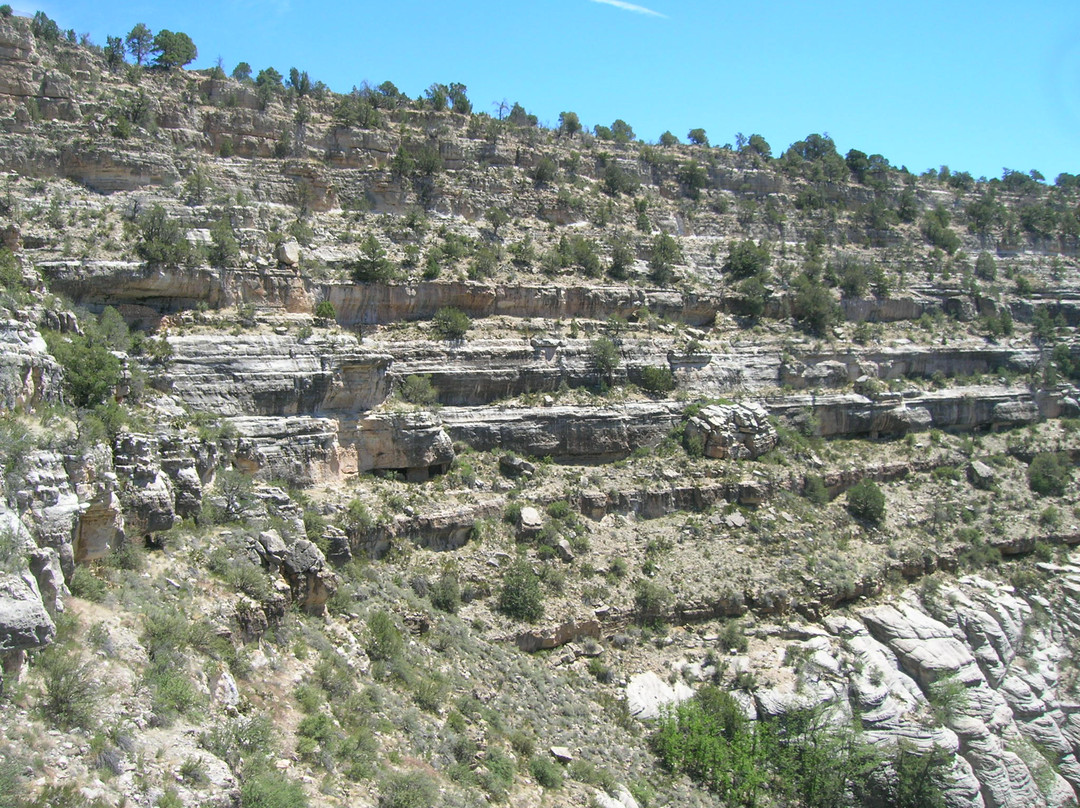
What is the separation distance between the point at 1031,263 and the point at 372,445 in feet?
170

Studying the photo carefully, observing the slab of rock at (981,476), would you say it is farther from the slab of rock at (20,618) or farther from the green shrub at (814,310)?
the slab of rock at (20,618)

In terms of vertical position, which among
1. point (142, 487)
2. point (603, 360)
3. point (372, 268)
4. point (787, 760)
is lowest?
point (787, 760)

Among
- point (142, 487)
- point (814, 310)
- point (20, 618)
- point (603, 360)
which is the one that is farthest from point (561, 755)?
point (814, 310)

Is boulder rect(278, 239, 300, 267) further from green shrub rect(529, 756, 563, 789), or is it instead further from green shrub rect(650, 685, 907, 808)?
green shrub rect(650, 685, 907, 808)

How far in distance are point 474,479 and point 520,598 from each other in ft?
18.4

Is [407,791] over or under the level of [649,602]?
over

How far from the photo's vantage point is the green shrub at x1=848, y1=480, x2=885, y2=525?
35219 mm

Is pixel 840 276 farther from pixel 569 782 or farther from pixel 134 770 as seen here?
pixel 134 770

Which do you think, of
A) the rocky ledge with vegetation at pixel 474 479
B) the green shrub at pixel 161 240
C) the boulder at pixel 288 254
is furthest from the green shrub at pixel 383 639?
the boulder at pixel 288 254

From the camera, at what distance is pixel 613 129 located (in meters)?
66.6

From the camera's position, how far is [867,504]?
3522 centimetres

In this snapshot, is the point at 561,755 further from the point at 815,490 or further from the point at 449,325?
the point at 815,490

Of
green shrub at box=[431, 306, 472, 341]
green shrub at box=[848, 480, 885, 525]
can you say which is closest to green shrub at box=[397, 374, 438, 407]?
green shrub at box=[431, 306, 472, 341]

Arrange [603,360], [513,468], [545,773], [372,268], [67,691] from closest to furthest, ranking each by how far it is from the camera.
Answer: [67,691], [545,773], [513,468], [372,268], [603,360]
